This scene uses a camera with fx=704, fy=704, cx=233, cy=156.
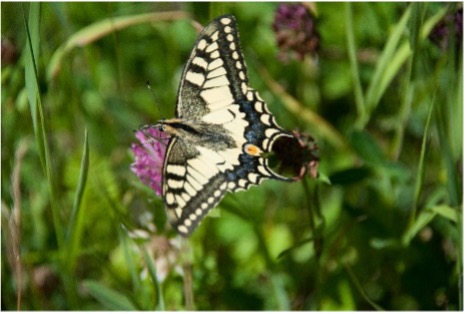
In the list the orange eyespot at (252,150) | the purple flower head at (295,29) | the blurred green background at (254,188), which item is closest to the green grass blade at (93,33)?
the blurred green background at (254,188)

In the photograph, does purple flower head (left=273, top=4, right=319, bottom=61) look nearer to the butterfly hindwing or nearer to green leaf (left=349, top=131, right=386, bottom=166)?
green leaf (left=349, top=131, right=386, bottom=166)

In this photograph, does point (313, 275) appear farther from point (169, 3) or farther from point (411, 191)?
point (169, 3)

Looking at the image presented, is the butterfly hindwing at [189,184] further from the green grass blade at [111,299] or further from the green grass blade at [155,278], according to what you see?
the green grass blade at [111,299]

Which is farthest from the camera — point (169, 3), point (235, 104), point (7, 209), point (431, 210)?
point (169, 3)

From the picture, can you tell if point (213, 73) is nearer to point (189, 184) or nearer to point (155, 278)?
point (189, 184)

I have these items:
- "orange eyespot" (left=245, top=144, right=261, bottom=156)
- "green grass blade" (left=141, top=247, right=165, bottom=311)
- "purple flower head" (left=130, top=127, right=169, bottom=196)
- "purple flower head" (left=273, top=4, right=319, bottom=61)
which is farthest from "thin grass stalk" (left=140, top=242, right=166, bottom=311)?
"purple flower head" (left=273, top=4, right=319, bottom=61)

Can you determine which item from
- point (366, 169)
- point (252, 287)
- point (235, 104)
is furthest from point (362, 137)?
point (252, 287)

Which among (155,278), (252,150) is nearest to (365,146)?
(252,150)
